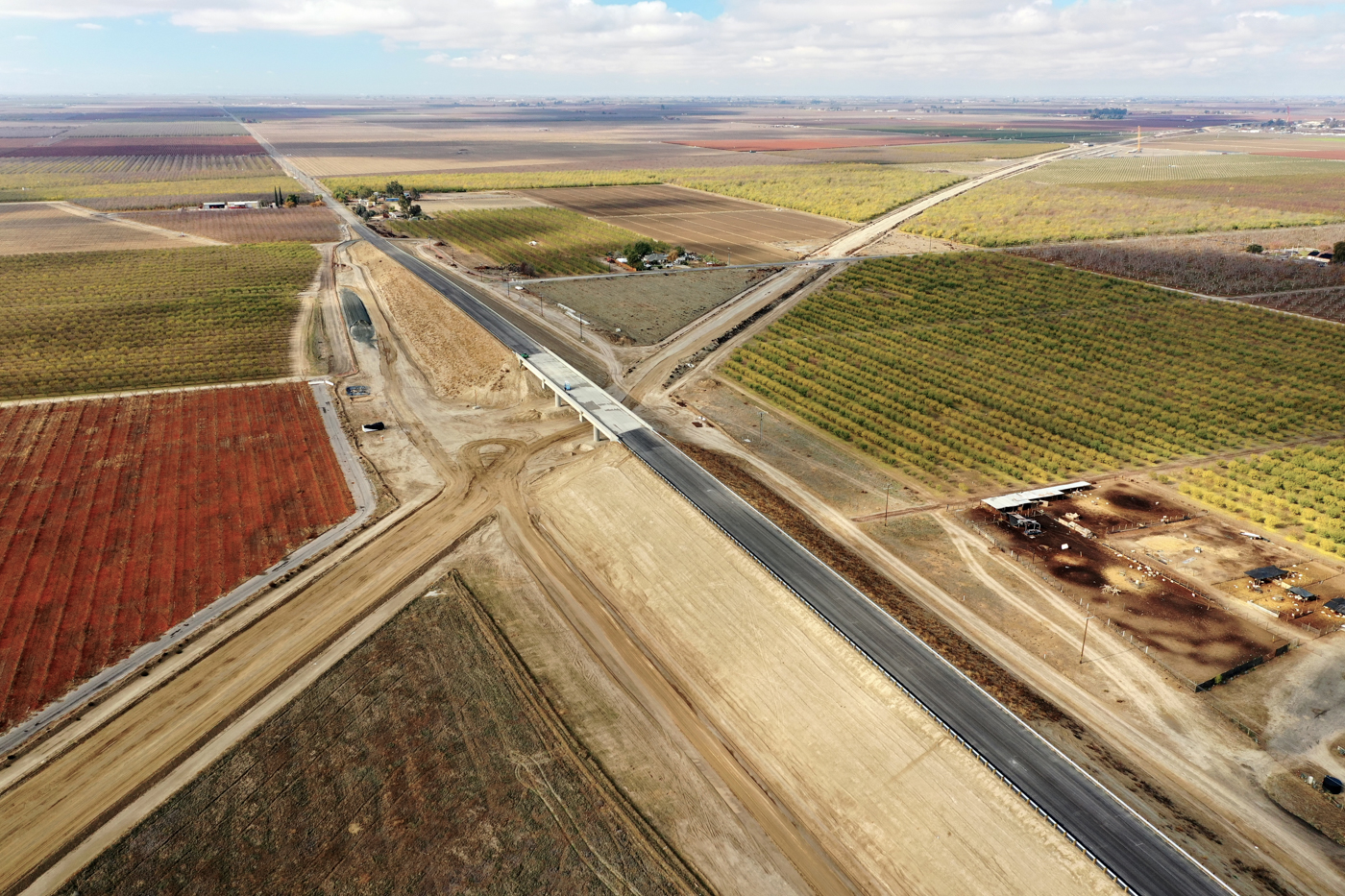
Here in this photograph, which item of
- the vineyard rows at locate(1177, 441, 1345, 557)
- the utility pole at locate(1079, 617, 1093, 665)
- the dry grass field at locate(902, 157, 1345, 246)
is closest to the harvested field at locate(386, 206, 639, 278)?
Answer: the dry grass field at locate(902, 157, 1345, 246)

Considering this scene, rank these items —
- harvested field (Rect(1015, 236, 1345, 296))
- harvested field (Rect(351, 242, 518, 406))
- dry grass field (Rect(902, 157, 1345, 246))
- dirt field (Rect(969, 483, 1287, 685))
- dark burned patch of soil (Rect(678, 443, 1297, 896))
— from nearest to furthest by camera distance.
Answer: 1. dark burned patch of soil (Rect(678, 443, 1297, 896))
2. dirt field (Rect(969, 483, 1287, 685))
3. harvested field (Rect(351, 242, 518, 406))
4. harvested field (Rect(1015, 236, 1345, 296))
5. dry grass field (Rect(902, 157, 1345, 246))

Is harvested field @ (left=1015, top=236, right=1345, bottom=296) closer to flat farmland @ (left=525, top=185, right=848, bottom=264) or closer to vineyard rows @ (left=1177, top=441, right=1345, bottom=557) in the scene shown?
flat farmland @ (left=525, top=185, right=848, bottom=264)

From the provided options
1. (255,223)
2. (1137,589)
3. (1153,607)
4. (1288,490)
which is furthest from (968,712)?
(255,223)

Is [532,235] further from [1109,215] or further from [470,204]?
[1109,215]

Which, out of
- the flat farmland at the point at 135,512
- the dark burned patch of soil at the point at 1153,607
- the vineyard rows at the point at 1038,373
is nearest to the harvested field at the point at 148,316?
the flat farmland at the point at 135,512

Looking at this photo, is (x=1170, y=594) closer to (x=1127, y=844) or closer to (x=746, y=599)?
(x=1127, y=844)
